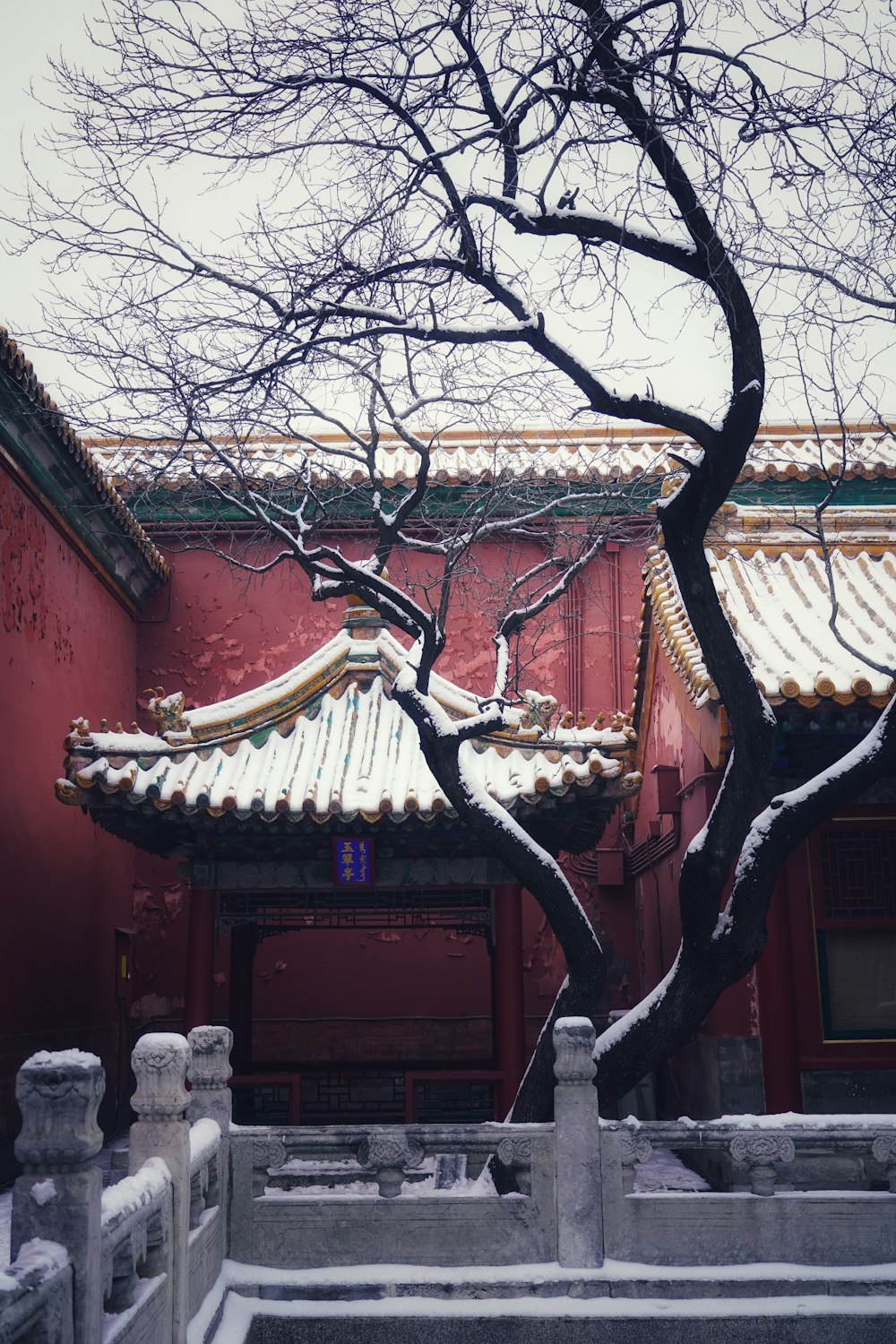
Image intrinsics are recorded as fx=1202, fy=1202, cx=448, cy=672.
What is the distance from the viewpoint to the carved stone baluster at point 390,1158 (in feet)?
17.9

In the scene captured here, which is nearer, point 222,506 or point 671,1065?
point 671,1065

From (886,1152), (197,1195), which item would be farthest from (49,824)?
(886,1152)

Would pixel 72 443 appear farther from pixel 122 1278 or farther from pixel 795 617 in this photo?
pixel 122 1278

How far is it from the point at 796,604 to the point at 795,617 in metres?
0.31

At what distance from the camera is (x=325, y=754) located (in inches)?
329

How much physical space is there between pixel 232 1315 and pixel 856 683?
173 inches

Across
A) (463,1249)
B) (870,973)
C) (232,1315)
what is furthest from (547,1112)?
(870,973)

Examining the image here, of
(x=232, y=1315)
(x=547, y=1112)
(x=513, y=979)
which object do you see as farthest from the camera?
(x=513, y=979)

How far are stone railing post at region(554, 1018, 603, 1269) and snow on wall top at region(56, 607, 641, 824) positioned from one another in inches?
89.8

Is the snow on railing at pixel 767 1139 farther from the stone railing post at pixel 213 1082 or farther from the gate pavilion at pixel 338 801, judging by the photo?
the gate pavilion at pixel 338 801

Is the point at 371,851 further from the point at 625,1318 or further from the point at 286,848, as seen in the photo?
the point at 625,1318

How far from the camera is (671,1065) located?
8.79 m

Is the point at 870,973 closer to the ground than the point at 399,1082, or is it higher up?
higher up

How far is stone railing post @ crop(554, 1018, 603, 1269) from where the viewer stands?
533 cm
